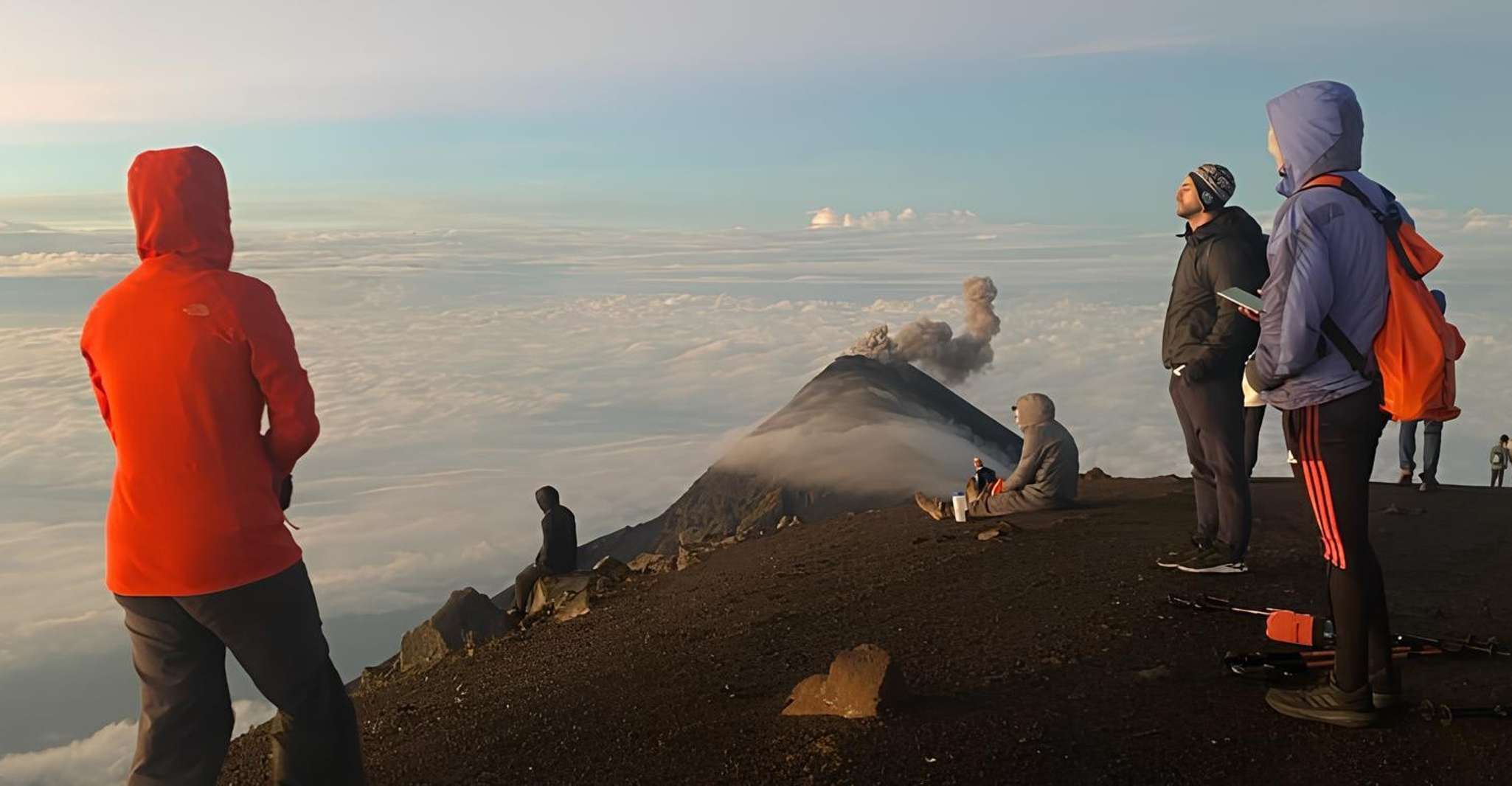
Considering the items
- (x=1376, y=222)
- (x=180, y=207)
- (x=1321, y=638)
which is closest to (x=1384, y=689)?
(x=1321, y=638)

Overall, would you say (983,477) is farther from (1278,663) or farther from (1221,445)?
(1278,663)

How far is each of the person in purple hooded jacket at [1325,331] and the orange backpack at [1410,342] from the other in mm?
33

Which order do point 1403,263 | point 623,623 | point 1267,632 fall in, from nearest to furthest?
point 1403,263, point 1267,632, point 623,623

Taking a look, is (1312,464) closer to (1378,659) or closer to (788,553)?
(1378,659)

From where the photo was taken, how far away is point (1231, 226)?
7.91 metres

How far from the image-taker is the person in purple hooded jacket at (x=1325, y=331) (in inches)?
199

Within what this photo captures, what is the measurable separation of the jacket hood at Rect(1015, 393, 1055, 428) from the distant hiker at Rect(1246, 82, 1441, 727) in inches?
235

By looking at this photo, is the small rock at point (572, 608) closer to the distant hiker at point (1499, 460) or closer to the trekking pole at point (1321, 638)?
the trekking pole at point (1321, 638)

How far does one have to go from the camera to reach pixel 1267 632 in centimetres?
686

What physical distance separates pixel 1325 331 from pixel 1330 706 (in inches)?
67.0

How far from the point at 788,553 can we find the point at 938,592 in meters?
3.40

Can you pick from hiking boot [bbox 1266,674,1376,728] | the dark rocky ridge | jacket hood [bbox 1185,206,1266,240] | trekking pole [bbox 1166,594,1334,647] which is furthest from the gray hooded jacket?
hiking boot [bbox 1266,674,1376,728]

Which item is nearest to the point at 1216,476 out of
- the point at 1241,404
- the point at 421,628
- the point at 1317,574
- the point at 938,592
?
the point at 1241,404

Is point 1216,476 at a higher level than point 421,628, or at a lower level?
higher
